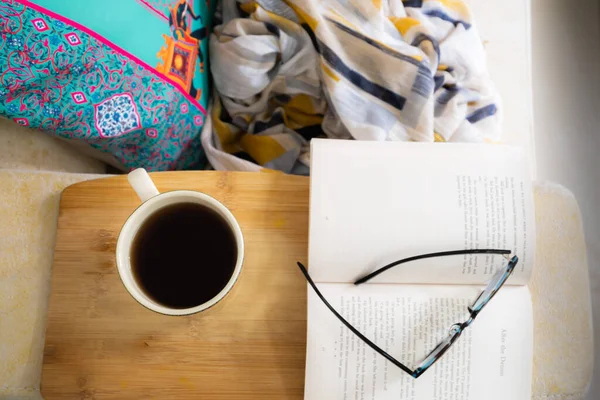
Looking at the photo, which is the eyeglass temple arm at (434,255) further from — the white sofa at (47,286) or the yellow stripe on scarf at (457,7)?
the yellow stripe on scarf at (457,7)

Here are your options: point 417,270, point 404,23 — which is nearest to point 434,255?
point 417,270

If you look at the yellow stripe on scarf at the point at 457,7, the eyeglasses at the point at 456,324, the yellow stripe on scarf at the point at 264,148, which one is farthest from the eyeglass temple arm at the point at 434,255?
the yellow stripe on scarf at the point at 457,7

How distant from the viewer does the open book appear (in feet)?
1.42

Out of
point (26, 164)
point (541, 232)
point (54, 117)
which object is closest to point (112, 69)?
point (54, 117)

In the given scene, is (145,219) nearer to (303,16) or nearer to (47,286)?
(47,286)

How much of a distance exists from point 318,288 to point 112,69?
0.33m

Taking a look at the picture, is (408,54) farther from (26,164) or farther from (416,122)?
(26,164)

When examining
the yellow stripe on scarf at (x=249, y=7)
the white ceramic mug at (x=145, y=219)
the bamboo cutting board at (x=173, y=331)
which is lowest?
the bamboo cutting board at (x=173, y=331)

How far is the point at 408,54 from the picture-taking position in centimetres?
60

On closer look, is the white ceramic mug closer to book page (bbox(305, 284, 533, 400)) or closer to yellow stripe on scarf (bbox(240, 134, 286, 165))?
book page (bbox(305, 284, 533, 400))

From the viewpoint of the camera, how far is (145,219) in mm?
405

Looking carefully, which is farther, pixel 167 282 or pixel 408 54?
pixel 408 54

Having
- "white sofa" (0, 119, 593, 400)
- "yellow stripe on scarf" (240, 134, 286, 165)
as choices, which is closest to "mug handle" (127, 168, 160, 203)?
"white sofa" (0, 119, 593, 400)

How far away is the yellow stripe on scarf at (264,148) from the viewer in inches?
26.7
